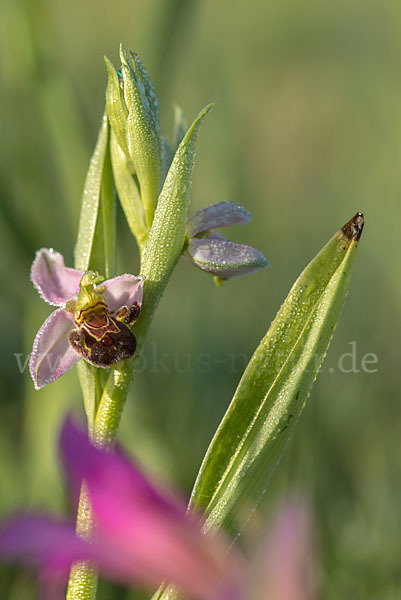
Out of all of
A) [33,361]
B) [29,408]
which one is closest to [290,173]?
[29,408]

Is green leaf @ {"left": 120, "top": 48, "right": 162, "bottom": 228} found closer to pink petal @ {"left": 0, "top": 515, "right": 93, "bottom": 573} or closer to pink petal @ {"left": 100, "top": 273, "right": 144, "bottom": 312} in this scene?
pink petal @ {"left": 100, "top": 273, "right": 144, "bottom": 312}

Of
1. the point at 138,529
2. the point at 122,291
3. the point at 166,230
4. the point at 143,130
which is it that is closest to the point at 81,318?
the point at 122,291

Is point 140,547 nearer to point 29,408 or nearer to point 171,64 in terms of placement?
point 29,408

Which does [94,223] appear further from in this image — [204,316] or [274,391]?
[204,316]

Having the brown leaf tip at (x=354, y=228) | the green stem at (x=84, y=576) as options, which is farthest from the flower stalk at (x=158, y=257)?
the brown leaf tip at (x=354, y=228)

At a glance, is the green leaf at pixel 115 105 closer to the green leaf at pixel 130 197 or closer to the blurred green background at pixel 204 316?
the green leaf at pixel 130 197
